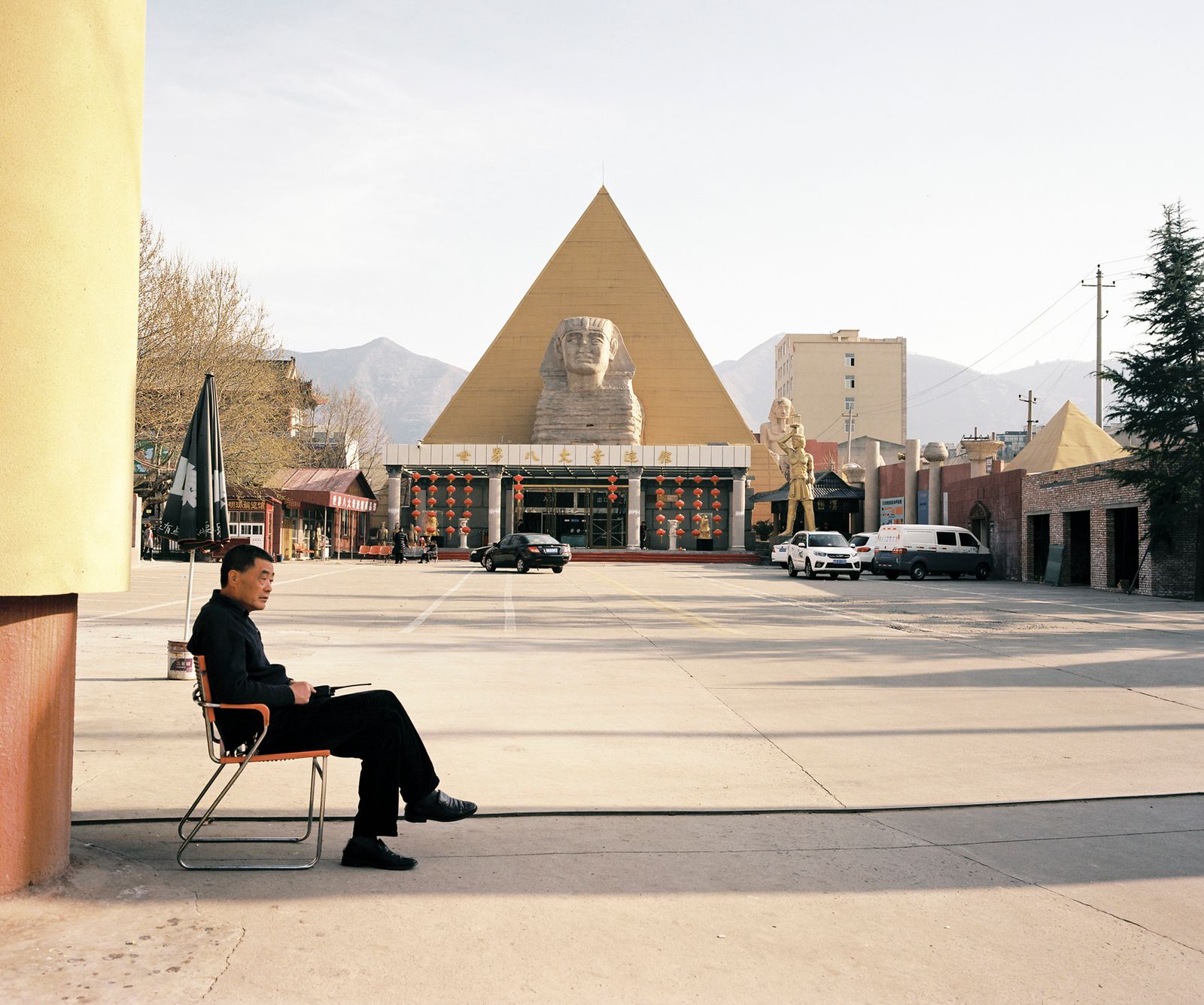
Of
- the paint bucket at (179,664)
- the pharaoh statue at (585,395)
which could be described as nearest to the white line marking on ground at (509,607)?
the paint bucket at (179,664)

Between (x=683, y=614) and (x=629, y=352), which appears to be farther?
(x=629, y=352)

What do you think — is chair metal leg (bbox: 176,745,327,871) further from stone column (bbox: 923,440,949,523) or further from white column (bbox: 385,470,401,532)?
white column (bbox: 385,470,401,532)

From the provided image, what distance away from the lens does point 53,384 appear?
13.5 ft

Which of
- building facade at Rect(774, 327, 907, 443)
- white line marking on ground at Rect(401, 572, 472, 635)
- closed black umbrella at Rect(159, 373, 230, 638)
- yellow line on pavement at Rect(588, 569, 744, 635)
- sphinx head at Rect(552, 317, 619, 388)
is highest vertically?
building facade at Rect(774, 327, 907, 443)

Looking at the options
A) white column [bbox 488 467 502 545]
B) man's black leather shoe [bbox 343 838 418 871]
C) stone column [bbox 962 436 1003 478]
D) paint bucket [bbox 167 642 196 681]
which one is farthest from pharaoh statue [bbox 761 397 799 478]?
man's black leather shoe [bbox 343 838 418 871]

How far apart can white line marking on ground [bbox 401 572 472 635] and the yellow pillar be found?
35.2ft

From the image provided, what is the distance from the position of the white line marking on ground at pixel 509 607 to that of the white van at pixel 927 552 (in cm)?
1228

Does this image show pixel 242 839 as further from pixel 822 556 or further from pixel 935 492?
pixel 935 492

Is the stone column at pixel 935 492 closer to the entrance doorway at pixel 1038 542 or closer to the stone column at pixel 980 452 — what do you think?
the stone column at pixel 980 452

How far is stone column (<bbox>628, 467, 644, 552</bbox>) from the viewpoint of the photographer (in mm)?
61875

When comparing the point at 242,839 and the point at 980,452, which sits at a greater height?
the point at 980,452

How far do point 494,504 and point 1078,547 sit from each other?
36299 millimetres

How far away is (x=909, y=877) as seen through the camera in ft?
15.2

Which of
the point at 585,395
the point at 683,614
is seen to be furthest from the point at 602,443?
the point at 683,614
